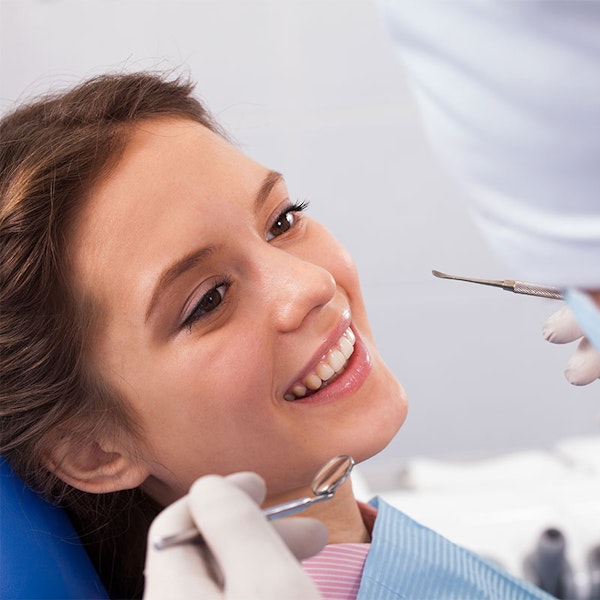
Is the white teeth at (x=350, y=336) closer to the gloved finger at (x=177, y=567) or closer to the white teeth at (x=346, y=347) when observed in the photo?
the white teeth at (x=346, y=347)

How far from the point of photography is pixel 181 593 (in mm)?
605

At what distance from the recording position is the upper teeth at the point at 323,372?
917 mm

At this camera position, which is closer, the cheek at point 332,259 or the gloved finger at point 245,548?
the gloved finger at point 245,548

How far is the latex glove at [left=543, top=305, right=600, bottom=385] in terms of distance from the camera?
0.77 metres

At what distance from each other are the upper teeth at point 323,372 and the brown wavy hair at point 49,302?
189 mm

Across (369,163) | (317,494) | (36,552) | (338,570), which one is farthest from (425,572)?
(369,163)

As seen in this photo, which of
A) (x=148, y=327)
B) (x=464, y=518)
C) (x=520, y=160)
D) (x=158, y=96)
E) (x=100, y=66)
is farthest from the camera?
(x=100, y=66)

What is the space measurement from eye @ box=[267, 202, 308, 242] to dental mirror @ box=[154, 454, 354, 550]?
0.33m

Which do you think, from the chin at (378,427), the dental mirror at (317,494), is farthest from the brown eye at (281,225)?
the dental mirror at (317,494)

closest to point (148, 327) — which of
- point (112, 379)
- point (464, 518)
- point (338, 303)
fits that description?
point (112, 379)

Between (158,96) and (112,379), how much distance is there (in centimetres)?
38

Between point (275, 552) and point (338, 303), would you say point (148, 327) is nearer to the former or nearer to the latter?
point (338, 303)

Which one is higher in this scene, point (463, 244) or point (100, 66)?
point (100, 66)

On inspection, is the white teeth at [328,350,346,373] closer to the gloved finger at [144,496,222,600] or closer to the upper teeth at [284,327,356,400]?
the upper teeth at [284,327,356,400]
